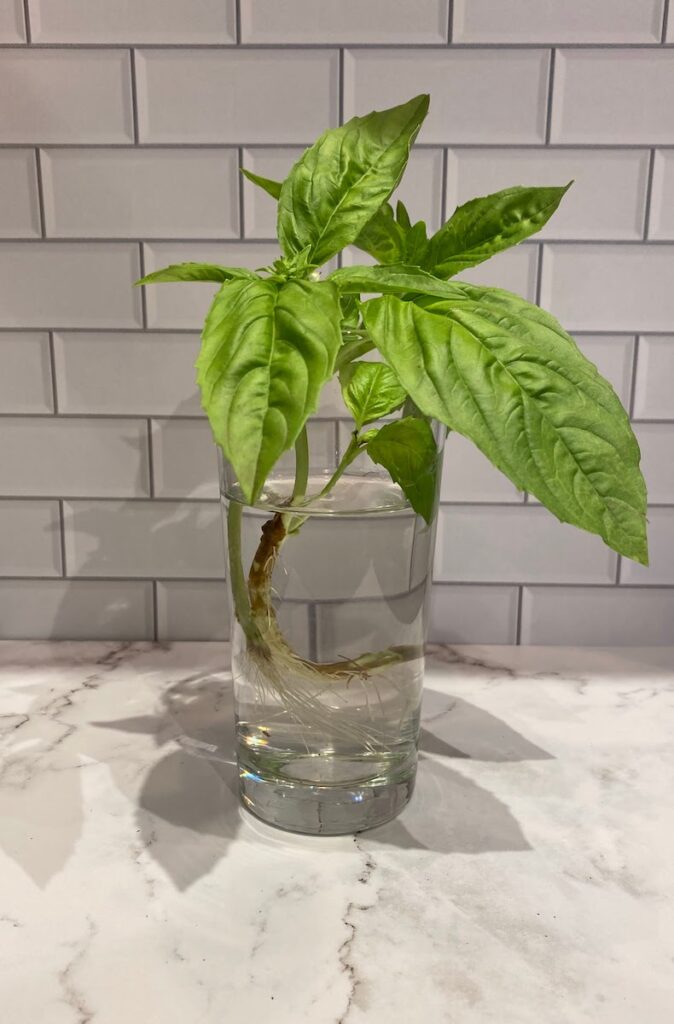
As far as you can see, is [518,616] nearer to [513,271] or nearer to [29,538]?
[513,271]

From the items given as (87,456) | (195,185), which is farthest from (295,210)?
(87,456)

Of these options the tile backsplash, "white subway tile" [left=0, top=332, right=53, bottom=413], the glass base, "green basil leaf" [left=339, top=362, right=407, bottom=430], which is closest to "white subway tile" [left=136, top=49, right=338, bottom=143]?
the tile backsplash

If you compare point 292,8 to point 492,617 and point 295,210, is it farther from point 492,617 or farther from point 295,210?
point 492,617

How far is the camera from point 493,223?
19.9 inches

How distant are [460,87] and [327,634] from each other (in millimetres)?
478

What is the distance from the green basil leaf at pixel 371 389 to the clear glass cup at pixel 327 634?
0.03 m

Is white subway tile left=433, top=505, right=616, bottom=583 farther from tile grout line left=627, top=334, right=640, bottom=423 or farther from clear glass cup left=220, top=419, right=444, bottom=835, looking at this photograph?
clear glass cup left=220, top=419, right=444, bottom=835

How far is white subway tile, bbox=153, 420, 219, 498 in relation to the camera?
0.80 metres

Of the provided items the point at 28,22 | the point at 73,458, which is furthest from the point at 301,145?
the point at 73,458

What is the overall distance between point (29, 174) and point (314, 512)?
17.4 inches

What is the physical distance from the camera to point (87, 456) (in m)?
0.81

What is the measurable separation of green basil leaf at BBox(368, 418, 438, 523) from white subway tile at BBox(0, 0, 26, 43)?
49 centimetres

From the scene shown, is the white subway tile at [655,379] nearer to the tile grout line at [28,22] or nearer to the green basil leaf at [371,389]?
the green basil leaf at [371,389]

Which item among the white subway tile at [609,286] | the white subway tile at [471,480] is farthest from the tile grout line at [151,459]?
the white subway tile at [609,286]
